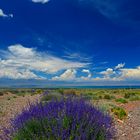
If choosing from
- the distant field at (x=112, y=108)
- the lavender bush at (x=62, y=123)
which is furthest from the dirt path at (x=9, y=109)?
the lavender bush at (x=62, y=123)

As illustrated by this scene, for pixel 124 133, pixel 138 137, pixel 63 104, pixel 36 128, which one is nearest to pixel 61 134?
pixel 36 128

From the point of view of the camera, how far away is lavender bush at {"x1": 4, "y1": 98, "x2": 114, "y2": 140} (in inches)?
184

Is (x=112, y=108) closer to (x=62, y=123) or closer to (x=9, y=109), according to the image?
(x=9, y=109)

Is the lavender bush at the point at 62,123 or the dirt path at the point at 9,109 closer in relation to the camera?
the lavender bush at the point at 62,123

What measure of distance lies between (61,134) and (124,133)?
20.0 ft

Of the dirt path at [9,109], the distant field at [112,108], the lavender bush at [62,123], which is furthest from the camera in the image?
the dirt path at [9,109]

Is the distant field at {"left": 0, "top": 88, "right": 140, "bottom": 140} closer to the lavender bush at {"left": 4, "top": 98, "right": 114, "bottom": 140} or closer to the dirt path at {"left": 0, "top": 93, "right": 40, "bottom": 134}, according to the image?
the dirt path at {"left": 0, "top": 93, "right": 40, "bottom": 134}

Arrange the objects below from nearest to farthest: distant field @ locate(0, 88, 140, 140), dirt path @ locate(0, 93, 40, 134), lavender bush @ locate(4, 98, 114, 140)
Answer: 1. lavender bush @ locate(4, 98, 114, 140)
2. distant field @ locate(0, 88, 140, 140)
3. dirt path @ locate(0, 93, 40, 134)

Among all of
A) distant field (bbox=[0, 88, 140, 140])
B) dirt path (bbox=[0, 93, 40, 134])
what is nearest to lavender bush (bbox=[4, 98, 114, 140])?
distant field (bbox=[0, 88, 140, 140])

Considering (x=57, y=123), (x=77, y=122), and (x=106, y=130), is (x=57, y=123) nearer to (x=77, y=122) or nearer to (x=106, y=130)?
(x=77, y=122)

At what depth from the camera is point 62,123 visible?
4.81 meters

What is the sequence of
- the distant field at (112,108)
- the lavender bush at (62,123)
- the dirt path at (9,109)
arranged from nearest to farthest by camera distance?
the lavender bush at (62,123) < the distant field at (112,108) < the dirt path at (9,109)

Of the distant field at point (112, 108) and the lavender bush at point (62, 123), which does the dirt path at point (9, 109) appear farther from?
the lavender bush at point (62, 123)

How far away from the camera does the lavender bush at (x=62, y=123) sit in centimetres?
468
